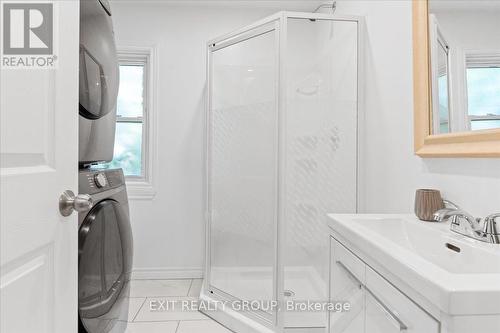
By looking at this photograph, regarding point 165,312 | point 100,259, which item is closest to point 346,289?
point 100,259

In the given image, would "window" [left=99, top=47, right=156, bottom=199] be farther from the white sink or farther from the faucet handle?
the faucet handle

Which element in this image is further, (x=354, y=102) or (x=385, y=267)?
(x=354, y=102)

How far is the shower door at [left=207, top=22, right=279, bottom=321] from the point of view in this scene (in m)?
2.09

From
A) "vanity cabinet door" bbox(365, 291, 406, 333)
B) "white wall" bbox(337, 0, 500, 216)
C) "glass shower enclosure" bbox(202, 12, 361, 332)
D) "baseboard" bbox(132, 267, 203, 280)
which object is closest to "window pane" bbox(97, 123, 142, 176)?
"baseboard" bbox(132, 267, 203, 280)

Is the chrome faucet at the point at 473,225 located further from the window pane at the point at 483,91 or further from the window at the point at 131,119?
the window at the point at 131,119

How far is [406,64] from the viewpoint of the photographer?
5.03 feet

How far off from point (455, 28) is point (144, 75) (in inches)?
101

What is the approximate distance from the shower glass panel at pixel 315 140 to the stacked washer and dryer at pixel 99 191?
102 centimetres

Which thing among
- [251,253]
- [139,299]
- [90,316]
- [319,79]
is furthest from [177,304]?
[319,79]

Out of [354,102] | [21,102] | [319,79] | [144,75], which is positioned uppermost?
[144,75]

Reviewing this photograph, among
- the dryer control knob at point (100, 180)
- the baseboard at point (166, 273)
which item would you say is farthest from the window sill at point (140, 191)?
the dryer control knob at point (100, 180)

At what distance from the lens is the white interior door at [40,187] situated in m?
0.66

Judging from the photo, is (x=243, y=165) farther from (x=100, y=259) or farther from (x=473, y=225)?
(x=473, y=225)

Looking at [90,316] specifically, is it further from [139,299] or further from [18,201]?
[139,299]
